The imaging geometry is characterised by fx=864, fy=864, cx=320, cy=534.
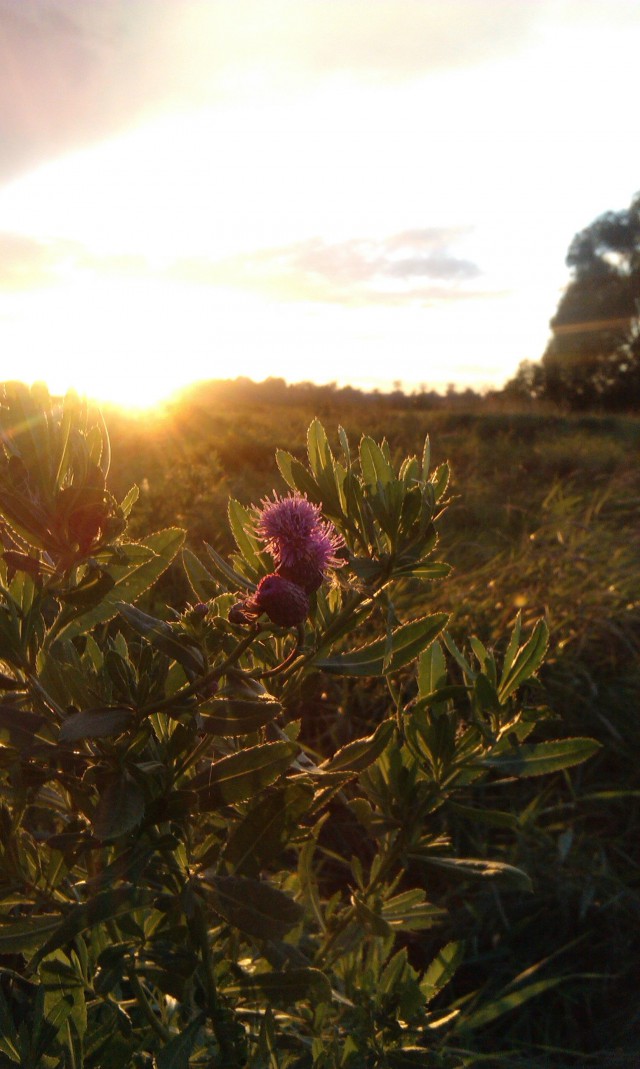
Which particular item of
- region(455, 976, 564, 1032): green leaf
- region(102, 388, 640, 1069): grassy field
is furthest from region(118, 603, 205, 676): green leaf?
region(455, 976, 564, 1032): green leaf

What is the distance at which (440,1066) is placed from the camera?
1191 millimetres

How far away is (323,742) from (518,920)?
31.7 inches

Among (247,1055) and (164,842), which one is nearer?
(164,842)

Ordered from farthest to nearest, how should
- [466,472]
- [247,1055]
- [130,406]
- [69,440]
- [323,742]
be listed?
[130,406] → [466,472] → [323,742] → [247,1055] → [69,440]

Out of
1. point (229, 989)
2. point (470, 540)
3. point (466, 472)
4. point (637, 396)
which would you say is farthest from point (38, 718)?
point (637, 396)

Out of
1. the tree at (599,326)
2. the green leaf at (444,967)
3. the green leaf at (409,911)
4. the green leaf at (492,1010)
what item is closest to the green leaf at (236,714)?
the green leaf at (409,911)

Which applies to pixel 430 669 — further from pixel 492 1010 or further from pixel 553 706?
pixel 553 706

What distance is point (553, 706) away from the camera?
9.58 feet

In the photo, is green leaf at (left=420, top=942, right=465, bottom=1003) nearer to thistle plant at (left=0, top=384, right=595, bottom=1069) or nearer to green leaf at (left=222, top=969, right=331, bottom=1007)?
thistle plant at (left=0, top=384, right=595, bottom=1069)

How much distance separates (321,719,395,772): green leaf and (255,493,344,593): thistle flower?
218mm

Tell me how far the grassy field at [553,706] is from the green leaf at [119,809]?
47 cm

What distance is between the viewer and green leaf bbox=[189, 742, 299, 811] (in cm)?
89

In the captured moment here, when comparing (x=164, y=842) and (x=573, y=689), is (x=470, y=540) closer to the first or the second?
(x=573, y=689)

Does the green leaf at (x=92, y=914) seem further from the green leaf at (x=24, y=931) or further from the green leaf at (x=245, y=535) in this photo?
the green leaf at (x=245, y=535)
